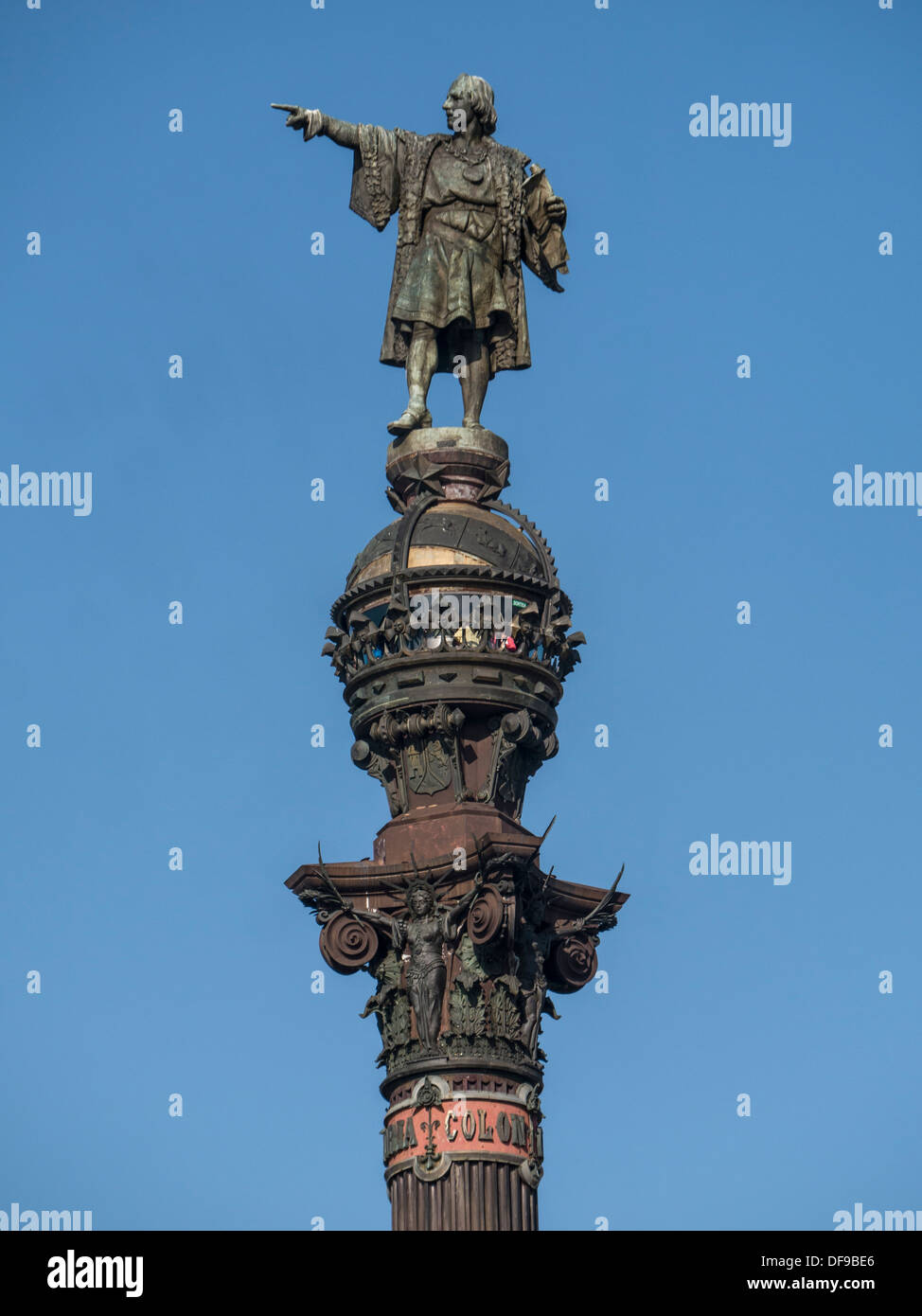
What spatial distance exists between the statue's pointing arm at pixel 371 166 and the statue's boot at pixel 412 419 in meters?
3.48

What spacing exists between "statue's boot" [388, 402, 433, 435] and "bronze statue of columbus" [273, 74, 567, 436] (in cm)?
7

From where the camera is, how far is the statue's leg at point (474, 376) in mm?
58719

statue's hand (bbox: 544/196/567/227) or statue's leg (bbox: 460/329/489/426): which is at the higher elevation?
statue's hand (bbox: 544/196/567/227)

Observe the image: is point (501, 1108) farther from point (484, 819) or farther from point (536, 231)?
point (536, 231)

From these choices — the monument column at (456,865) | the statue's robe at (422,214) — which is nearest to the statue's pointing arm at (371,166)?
the statue's robe at (422,214)

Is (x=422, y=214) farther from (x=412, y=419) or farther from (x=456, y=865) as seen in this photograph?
(x=456, y=865)

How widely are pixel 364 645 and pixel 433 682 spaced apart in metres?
1.47

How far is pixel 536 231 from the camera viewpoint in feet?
196

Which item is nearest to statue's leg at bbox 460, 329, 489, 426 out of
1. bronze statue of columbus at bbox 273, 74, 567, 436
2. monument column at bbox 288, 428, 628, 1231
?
bronze statue of columbus at bbox 273, 74, 567, 436

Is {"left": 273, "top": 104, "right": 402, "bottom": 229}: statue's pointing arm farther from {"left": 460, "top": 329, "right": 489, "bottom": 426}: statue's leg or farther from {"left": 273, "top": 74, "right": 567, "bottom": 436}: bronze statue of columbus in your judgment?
{"left": 460, "top": 329, "right": 489, "bottom": 426}: statue's leg

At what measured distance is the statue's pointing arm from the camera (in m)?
58.4

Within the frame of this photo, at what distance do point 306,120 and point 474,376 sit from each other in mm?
5388
